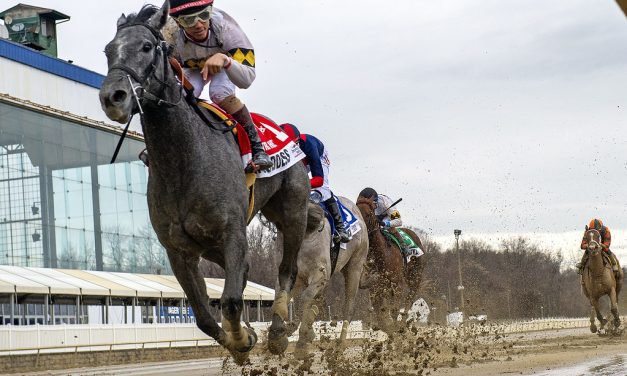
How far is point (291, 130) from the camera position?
10844 mm

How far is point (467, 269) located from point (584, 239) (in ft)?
227

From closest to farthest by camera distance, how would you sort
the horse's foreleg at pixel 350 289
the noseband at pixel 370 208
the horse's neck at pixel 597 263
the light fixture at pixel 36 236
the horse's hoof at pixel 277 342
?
1. the horse's hoof at pixel 277 342
2. the horse's foreleg at pixel 350 289
3. the noseband at pixel 370 208
4. the horse's neck at pixel 597 263
5. the light fixture at pixel 36 236

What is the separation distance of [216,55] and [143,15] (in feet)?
3.50

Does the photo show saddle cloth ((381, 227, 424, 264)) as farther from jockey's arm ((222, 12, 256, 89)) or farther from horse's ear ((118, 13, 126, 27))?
horse's ear ((118, 13, 126, 27))

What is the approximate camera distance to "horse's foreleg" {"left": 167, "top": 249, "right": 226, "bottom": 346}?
842 cm

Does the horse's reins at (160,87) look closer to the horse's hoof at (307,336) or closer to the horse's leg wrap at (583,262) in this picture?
the horse's hoof at (307,336)

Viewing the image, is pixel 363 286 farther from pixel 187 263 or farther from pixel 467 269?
pixel 467 269

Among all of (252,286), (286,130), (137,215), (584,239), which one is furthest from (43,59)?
(286,130)

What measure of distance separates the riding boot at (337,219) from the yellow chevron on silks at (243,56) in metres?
5.14

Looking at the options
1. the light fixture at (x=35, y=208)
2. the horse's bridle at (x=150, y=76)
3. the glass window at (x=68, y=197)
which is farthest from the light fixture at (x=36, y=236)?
the horse's bridle at (x=150, y=76)

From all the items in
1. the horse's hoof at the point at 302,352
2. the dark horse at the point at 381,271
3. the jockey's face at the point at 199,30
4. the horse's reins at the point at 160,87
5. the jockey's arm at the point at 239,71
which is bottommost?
the horse's hoof at the point at 302,352

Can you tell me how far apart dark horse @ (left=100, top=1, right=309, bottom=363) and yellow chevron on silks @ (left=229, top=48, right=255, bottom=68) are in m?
0.83

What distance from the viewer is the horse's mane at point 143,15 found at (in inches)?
307

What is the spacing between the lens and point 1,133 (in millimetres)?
34625
